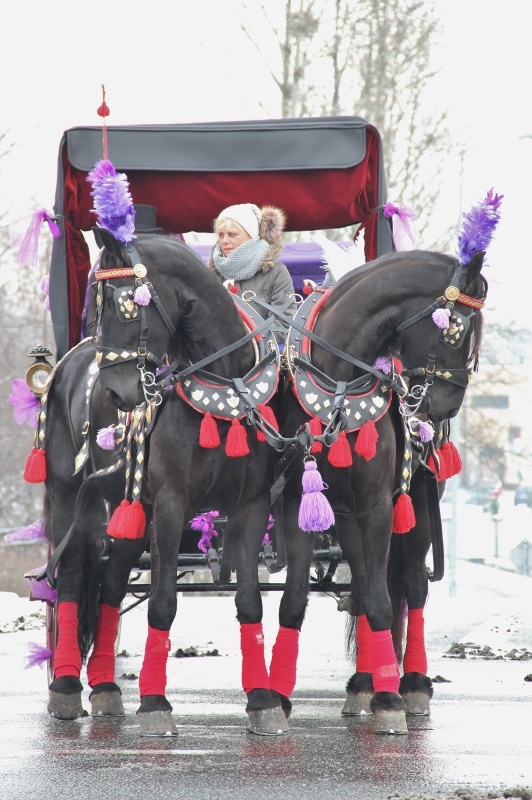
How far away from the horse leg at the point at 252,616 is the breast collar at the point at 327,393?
0.53 m

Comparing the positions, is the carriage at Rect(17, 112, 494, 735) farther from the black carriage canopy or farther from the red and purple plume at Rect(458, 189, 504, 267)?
the black carriage canopy

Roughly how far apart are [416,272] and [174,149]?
1.90 meters

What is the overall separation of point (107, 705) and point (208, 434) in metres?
1.71

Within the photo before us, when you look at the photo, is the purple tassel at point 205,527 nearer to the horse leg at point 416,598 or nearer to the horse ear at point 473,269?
the horse leg at point 416,598

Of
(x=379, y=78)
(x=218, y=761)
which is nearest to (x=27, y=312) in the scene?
(x=379, y=78)

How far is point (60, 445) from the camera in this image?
7.61 meters

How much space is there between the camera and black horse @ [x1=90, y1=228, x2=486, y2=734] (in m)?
6.20

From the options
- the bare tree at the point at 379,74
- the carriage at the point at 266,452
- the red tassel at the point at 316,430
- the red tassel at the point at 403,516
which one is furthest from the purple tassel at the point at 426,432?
the bare tree at the point at 379,74

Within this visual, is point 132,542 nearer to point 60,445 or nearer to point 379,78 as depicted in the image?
point 60,445

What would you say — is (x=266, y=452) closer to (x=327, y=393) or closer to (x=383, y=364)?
(x=327, y=393)

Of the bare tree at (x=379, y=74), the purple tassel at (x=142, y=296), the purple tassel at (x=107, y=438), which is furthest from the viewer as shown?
the bare tree at (x=379, y=74)

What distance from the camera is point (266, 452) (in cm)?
646

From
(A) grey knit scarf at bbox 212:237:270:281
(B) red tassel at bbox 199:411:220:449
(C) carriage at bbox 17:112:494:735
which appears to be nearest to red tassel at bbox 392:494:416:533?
(C) carriage at bbox 17:112:494:735

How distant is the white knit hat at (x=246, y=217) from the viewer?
7301 mm
